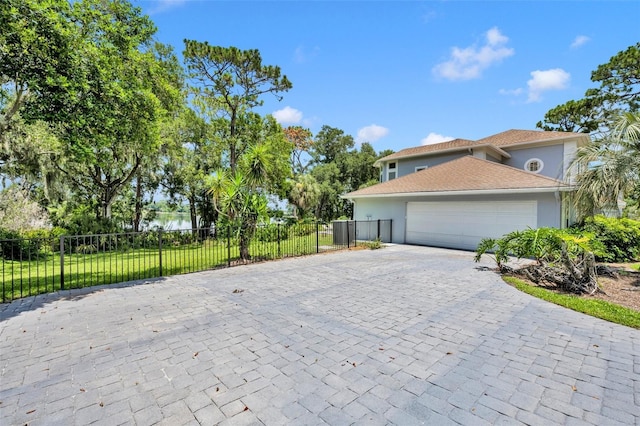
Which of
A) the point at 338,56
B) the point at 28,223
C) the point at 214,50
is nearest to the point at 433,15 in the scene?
the point at 338,56

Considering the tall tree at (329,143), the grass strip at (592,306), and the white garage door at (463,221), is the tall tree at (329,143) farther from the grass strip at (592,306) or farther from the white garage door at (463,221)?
the grass strip at (592,306)

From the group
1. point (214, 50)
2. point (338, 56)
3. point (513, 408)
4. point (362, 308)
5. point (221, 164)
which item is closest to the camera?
point (513, 408)

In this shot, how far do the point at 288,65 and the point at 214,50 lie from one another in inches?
145

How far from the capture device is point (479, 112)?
1594cm

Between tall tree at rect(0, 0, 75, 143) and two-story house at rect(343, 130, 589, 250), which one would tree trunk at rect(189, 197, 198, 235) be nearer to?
two-story house at rect(343, 130, 589, 250)

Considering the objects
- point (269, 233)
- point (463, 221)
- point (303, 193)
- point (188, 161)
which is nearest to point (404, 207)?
point (463, 221)

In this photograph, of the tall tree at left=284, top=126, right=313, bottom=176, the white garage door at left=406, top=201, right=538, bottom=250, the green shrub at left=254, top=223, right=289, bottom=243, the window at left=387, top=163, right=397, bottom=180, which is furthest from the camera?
the tall tree at left=284, top=126, right=313, bottom=176

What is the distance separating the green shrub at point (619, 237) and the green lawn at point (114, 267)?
9918mm

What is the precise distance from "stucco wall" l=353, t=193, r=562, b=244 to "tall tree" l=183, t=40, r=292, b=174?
804 cm

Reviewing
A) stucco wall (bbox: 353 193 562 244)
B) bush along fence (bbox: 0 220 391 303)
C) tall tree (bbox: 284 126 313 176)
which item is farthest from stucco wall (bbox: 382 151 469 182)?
tall tree (bbox: 284 126 313 176)

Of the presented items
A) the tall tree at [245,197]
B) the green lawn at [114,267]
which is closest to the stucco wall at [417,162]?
the green lawn at [114,267]

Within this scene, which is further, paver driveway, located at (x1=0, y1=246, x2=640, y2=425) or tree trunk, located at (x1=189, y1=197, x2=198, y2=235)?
tree trunk, located at (x1=189, y1=197, x2=198, y2=235)

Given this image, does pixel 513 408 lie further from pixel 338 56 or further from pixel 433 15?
pixel 338 56

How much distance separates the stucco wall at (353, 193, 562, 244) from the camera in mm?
10797
